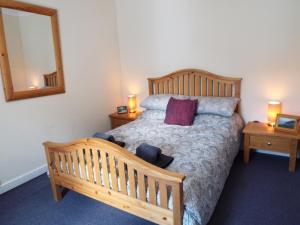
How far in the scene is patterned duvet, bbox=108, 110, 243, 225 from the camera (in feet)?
5.16

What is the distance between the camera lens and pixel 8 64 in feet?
7.98

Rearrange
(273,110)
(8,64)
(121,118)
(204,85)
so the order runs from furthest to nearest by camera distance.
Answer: (121,118) < (204,85) < (273,110) < (8,64)

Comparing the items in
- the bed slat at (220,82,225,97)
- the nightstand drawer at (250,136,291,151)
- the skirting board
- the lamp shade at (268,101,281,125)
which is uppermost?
the bed slat at (220,82,225,97)

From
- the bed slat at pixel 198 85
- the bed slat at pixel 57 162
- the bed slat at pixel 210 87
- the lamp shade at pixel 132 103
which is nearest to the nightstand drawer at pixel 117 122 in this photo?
the lamp shade at pixel 132 103

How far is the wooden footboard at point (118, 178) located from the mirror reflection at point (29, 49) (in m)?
1.02

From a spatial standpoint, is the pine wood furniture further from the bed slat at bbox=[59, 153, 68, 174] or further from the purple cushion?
the purple cushion

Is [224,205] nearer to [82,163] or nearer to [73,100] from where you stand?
[82,163]

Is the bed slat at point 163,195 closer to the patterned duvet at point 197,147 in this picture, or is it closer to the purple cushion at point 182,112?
the patterned duvet at point 197,147

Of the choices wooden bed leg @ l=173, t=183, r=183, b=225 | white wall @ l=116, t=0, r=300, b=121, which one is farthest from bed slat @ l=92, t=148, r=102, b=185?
white wall @ l=116, t=0, r=300, b=121

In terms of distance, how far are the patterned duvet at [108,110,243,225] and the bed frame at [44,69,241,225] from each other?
6.5 inches

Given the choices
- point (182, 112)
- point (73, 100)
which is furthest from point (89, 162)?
point (73, 100)

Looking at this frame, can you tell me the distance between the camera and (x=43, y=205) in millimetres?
2250

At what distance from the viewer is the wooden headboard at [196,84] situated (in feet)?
10.3

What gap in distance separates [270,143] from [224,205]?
105 centimetres
